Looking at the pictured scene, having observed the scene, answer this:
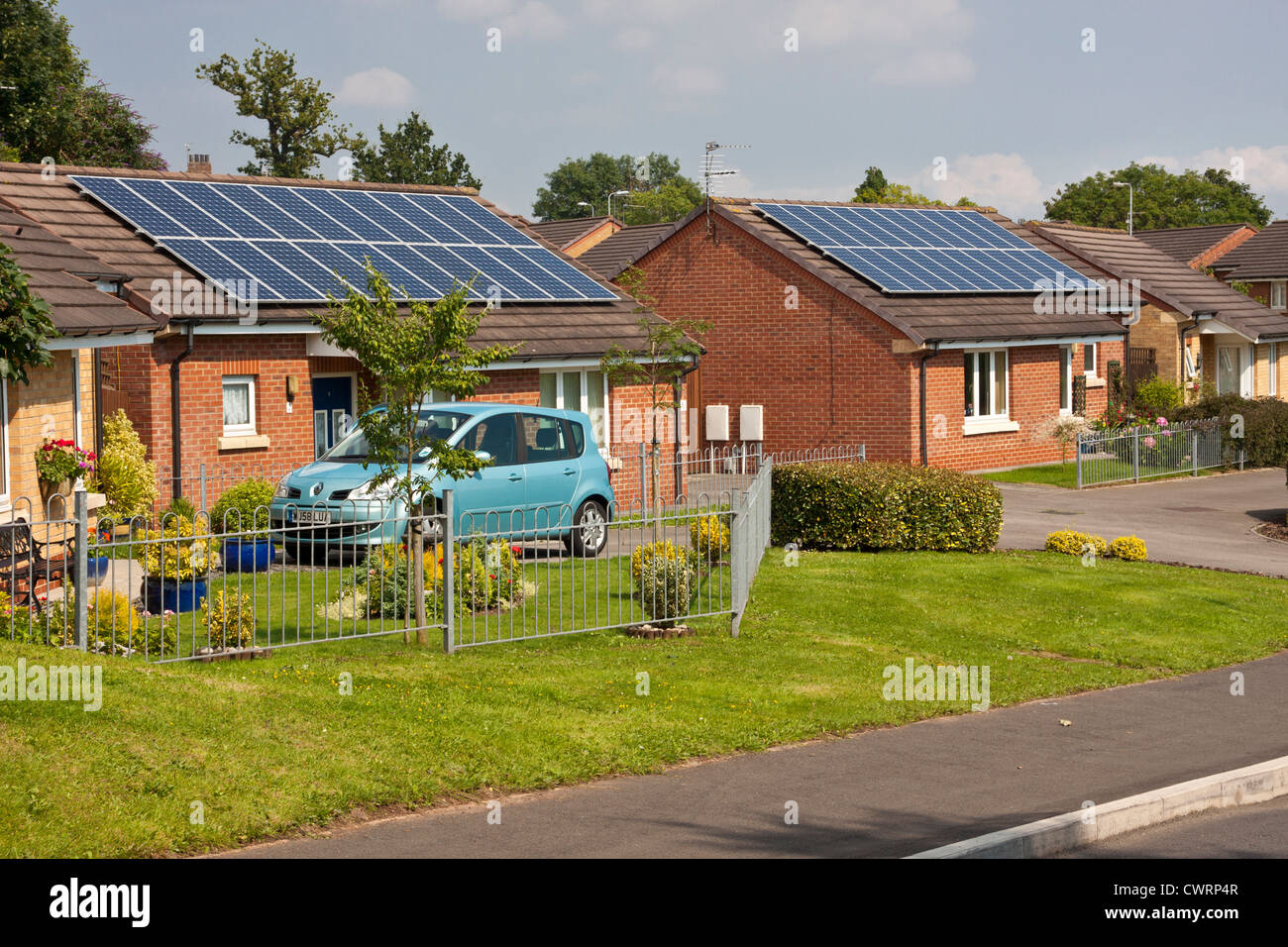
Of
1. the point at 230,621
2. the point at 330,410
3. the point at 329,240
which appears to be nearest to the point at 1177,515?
the point at 330,410

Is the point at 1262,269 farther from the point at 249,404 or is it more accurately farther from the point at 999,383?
the point at 249,404

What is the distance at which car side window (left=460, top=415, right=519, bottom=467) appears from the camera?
61.3 feet

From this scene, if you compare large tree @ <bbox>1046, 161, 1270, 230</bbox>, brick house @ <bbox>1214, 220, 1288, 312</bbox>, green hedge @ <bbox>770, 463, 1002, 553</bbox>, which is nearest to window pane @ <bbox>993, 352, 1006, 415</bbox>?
green hedge @ <bbox>770, 463, 1002, 553</bbox>

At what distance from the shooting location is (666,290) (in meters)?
34.2

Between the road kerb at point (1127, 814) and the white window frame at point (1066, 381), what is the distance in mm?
26554

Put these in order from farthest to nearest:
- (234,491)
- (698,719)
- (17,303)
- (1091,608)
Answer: (234,491) → (1091,608) → (17,303) → (698,719)

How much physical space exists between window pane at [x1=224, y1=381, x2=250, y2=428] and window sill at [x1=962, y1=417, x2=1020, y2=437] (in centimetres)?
1605

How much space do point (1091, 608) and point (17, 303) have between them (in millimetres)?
10885

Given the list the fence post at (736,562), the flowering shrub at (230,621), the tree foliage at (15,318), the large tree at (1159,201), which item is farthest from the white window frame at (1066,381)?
the large tree at (1159,201)

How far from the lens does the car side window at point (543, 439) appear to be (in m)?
19.1

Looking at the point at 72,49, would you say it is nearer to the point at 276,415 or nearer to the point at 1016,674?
the point at 276,415

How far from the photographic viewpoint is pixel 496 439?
1884 cm

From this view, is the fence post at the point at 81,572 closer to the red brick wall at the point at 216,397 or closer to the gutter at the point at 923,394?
the red brick wall at the point at 216,397
